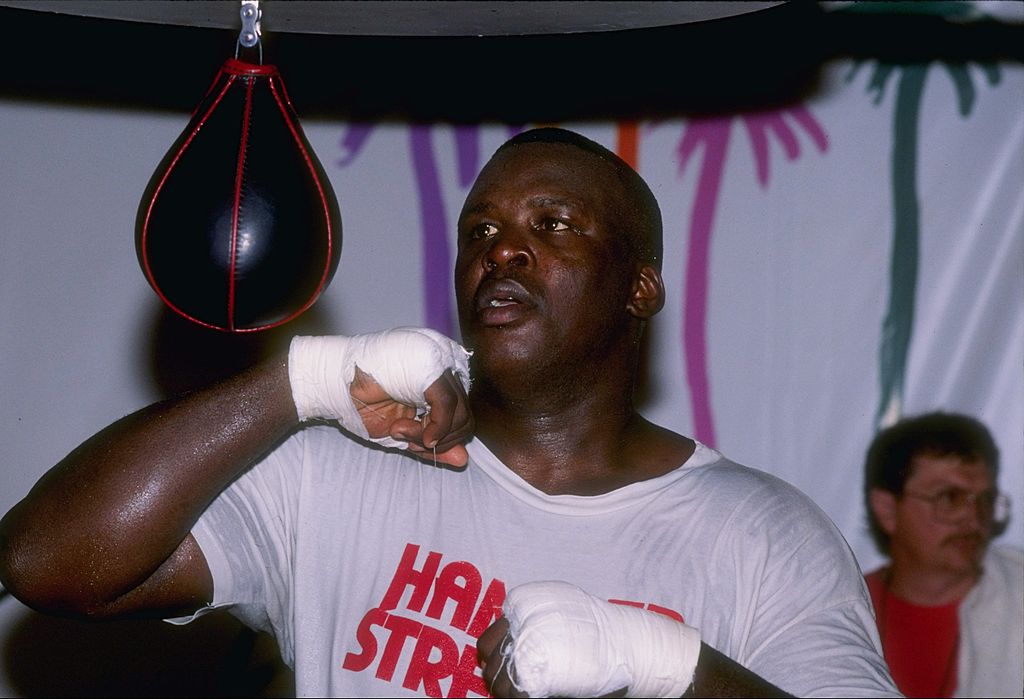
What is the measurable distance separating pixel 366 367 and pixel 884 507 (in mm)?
1376

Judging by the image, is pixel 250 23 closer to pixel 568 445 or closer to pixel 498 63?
pixel 568 445

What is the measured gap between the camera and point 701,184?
2.69 meters

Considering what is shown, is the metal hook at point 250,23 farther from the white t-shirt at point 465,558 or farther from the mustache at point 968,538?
the mustache at point 968,538

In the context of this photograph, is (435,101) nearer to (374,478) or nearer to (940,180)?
(940,180)

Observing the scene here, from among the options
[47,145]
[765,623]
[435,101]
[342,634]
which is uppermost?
[435,101]

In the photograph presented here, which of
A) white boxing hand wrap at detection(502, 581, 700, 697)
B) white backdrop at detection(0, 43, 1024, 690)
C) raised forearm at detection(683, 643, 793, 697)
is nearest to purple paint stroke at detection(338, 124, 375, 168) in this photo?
white backdrop at detection(0, 43, 1024, 690)

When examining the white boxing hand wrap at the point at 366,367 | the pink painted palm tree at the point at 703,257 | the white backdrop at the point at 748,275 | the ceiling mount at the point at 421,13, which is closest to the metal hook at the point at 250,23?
the ceiling mount at the point at 421,13

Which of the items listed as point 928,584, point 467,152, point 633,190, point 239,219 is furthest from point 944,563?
point 239,219

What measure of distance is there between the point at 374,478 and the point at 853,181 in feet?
4.31

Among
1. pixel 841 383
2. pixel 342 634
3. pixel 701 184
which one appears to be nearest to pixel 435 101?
pixel 701 184

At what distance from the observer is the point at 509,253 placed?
1.76 meters

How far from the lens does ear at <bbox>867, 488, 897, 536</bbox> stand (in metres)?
2.53

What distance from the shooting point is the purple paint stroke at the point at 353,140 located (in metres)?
2.79

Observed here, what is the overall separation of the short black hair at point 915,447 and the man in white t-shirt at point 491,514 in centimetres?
84
